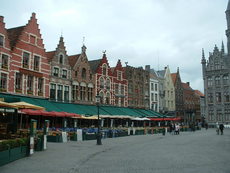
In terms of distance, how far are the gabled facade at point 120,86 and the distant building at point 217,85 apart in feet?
74.5

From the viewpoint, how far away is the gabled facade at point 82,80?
127 ft

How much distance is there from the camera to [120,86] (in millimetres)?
48875

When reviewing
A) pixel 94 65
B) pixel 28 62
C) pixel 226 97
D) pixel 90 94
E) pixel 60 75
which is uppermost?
pixel 94 65

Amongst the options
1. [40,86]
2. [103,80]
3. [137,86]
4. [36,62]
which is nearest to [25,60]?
[36,62]

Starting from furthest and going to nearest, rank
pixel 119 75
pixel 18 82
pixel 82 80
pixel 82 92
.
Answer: pixel 119 75 < pixel 82 80 < pixel 82 92 < pixel 18 82

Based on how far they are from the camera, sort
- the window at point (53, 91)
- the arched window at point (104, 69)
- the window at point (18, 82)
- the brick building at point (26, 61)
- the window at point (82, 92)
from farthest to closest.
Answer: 1. the arched window at point (104, 69)
2. the window at point (82, 92)
3. the window at point (53, 91)
4. the window at point (18, 82)
5. the brick building at point (26, 61)

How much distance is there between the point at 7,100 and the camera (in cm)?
1608

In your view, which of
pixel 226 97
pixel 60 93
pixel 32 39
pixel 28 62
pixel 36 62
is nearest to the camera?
pixel 28 62

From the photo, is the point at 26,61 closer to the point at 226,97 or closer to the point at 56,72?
the point at 56,72

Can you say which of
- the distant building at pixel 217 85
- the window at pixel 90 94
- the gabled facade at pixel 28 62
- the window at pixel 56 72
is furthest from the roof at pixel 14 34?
the distant building at pixel 217 85

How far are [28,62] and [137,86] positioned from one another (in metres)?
27.1

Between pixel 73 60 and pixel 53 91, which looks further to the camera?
pixel 73 60

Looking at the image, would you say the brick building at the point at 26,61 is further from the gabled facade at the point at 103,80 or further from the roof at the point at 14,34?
the gabled facade at the point at 103,80

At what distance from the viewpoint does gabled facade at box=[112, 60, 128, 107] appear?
4747cm
